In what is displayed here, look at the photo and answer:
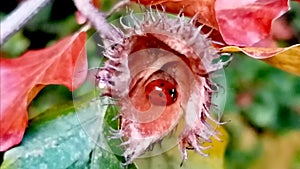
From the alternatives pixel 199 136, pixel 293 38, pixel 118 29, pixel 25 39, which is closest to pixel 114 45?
pixel 118 29

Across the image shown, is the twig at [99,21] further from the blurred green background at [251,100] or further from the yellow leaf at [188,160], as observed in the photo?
the blurred green background at [251,100]

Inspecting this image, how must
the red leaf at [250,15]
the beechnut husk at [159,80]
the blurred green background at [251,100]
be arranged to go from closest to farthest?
the beechnut husk at [159,80] < the red leaf at [250,15] < the blurred green background at [251,100]

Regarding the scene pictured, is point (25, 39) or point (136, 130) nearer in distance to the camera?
point (136, 130)

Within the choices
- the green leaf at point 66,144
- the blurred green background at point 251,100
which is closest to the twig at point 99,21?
the green leaf at point 66,144

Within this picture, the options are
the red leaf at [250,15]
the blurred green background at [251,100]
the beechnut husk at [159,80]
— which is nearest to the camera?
the beechnut husk at [159,80]

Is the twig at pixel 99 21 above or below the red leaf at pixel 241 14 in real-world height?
above

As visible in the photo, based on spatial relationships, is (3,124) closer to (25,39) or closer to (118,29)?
(118,29)

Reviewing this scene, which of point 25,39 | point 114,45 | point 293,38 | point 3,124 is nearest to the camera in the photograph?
point 114,45

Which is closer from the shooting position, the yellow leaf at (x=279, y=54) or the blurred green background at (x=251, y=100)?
the yellow leaf at (x=279, y=54)
